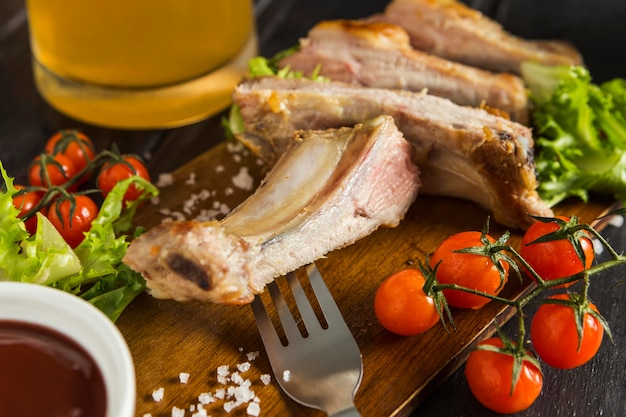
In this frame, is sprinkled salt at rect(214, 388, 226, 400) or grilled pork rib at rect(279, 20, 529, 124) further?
grilled pork rib at rect(279, 20, 529, 124)

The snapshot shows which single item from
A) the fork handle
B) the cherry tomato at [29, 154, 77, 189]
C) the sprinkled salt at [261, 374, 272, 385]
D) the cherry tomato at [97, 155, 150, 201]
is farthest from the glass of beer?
the fork handle

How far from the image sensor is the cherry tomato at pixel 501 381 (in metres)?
2.50

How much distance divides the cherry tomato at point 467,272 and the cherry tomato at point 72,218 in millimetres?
1273

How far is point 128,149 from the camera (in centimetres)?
397

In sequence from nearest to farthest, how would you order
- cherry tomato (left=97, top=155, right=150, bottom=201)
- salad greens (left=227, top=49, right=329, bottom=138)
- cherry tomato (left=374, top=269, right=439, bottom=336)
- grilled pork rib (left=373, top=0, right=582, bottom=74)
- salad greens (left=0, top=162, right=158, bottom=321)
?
cherry tomato (left=374, top=269, right=439, bottom=336) → salad greens (left=0, top=162, right=158, bottom=321) → cherry tomato (left=97, top=155, right=150, bottom=201) → salad greens (left=227, top=49, right=329, bottom=138) → grilled pork rib (left=373, top=0, right=582, bottom=74)

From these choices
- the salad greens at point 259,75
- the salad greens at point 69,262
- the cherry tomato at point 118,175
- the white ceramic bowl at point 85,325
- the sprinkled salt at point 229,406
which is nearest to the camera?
the white ceramic bowl at point 85,325

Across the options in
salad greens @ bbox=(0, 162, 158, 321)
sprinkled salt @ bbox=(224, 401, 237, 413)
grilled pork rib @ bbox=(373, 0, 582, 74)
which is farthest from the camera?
grilled pork rib @ bbox=(373, 0, 582, 74)

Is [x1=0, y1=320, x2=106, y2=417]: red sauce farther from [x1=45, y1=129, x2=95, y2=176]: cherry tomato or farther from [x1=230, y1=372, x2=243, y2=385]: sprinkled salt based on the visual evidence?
[x1=45, y1=129, x2=95, y2=176]: cherry tomato

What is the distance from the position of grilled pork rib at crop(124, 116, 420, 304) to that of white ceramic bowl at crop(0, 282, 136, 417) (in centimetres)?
28

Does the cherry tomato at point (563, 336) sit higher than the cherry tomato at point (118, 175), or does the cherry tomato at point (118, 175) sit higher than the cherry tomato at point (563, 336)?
the cherry tomato at point (563, 336)

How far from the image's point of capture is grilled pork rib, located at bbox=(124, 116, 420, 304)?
2.50m

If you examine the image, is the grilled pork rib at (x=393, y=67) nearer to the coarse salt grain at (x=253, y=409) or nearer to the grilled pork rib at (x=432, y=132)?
the grilled pork rib at (x=432, y=132)

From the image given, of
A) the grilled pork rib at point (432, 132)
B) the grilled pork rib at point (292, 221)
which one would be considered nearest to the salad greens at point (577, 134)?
the grilled pork rib at point (432, 132)

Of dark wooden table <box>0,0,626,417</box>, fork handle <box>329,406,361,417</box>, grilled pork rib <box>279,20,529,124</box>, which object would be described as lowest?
dark wooden table <box>0,0,626,417</box>
